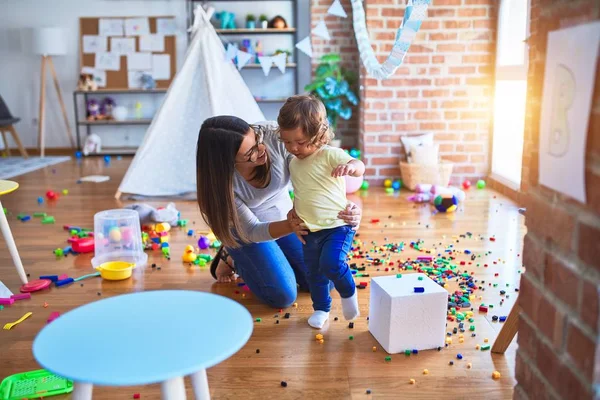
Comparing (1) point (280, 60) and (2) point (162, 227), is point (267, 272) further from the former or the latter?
(1) point (280, 60)

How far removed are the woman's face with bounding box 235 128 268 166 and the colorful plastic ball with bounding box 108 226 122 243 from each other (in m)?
1.05

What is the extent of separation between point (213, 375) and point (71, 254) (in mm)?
1514

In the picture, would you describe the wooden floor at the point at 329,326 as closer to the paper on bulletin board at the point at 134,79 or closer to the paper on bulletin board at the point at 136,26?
the paper on bulletin board at the point at 134,79

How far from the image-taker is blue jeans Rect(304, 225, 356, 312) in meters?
1.83

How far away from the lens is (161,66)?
648 cm

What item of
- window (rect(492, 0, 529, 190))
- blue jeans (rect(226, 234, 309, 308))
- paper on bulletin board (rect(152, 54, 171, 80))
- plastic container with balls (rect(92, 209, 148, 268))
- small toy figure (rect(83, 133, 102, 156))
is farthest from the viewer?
paper on bulletin board (rect(152, 54, 171, 80))

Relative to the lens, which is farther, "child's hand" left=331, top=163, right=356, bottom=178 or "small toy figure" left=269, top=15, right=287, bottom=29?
"small toy figure" left=269, top=15, right=287, bottom=29

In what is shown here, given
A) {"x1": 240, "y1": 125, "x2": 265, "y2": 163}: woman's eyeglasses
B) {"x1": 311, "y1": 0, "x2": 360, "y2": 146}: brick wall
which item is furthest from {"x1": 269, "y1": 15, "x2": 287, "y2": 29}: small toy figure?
{"x1": 240, "y1": 125, "x2": 265, "y2": 163}: woman's eyeglasses

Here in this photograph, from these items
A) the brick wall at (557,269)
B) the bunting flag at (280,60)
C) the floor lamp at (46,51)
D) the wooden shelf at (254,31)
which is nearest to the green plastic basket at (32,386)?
the brick wall at (557,269)

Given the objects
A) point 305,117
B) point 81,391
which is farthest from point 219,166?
point 81,391

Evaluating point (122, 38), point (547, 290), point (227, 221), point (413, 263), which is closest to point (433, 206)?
point (413, 263)

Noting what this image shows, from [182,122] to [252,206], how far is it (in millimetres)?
2144

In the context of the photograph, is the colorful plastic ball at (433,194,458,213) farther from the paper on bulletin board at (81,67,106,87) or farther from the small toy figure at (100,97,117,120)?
the paper on bulletin board at (81,67,106,87)

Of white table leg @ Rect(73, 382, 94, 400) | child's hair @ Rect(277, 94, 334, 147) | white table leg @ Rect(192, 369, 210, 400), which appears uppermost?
child's hair @ Rect(277, 94, 334, 147)
